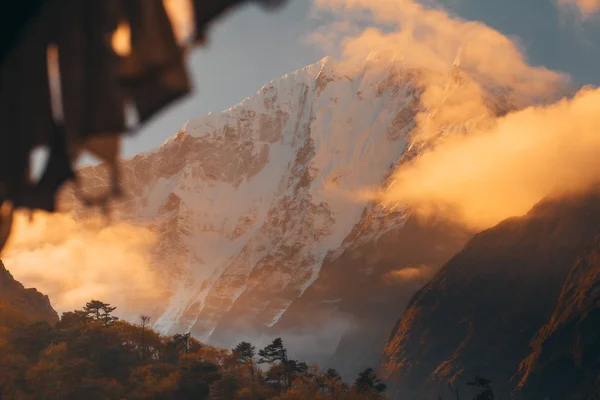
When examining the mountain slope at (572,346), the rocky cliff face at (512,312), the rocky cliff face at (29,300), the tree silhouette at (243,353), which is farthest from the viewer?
the rocky cliff face at (512,312)

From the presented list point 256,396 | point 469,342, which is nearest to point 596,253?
point 469,342

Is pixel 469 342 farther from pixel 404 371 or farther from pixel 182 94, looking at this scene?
pixel 182 94

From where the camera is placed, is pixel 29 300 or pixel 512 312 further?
pixel 512 312

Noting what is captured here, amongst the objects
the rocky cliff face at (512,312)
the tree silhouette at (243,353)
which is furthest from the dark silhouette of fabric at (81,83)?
the rocky cliff face at (512,312)

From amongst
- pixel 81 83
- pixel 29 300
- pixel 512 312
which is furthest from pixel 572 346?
pixel 81 83

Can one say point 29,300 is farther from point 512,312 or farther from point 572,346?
point 512,312

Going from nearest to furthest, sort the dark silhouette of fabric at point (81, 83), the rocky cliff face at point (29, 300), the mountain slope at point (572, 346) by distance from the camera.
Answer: the dark silhouette of fabric at point (81, 83) → the rocky cliff face at point (29, 300) → the mountain slope at point (572, 346)

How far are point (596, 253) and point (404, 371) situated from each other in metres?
51.0

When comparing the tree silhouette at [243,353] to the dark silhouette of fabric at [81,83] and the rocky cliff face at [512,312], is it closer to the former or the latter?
the rocky cliff face at [512,312]

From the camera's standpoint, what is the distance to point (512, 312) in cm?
15400

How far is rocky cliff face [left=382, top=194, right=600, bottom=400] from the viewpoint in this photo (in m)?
115

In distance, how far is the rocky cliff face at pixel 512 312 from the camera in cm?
11526

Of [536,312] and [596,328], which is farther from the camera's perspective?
[536,312]

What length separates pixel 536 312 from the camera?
14962 cm
